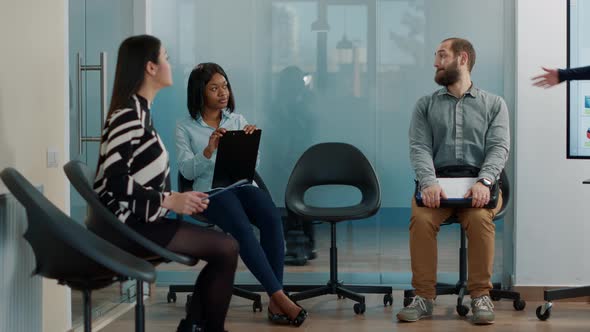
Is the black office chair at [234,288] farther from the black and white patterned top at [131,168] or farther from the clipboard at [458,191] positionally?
the black and white patterned top at [131,168]

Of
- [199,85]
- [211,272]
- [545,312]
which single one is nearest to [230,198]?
[199,85]

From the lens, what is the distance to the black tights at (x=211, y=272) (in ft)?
10.1

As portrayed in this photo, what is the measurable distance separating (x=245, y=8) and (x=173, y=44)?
1.72 ft

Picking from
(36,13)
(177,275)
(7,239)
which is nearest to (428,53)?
(177,275)

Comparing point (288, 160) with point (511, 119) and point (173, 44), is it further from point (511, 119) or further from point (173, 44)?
point (511, 119)

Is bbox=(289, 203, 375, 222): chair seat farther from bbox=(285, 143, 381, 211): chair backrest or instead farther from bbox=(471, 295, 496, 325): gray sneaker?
bbox=(471, 295, 496, 325): gray sneaker

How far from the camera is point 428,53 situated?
522 centimetres

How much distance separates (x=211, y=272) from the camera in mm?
3176

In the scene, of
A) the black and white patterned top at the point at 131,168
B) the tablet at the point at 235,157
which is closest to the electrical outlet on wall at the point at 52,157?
the black and white patterned top at the point at 131,168

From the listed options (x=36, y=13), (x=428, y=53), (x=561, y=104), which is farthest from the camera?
(x=428, y=53)

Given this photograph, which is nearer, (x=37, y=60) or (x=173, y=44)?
(x=37, y=60)

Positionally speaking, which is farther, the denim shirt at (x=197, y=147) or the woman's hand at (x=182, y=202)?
the denim shirt at (x=197, y=147)

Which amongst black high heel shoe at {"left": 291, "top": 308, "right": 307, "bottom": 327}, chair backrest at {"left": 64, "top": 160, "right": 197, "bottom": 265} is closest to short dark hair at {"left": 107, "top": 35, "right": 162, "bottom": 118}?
chair backrest at {"left": 64, "top": 160, "right": 197, "bottom": 265}

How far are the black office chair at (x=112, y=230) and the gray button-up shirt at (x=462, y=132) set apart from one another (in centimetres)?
188
